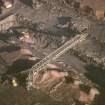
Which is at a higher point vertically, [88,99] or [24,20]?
[24,20]

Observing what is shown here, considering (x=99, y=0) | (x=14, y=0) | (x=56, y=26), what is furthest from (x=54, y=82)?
(x=14, y=0)

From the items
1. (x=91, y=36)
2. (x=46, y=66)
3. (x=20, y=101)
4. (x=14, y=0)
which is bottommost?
(x=20, y=101)

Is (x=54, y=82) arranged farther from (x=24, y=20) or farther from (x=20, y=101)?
(x=24, y=20)

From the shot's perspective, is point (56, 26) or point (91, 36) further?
point (56, 26)

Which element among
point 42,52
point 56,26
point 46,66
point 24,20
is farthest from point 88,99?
point 24,20

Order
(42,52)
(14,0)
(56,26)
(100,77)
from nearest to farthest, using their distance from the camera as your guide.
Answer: (100,77) < (42,52) < (56,26) < (14,0)

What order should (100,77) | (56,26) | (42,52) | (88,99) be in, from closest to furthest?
1. (88,99)
2. (100,77)
3. (42,52)
4. (56,26)

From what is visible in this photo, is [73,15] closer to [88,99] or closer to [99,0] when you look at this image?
[99,0]

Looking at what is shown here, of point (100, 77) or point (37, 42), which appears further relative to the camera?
point (37, 42)

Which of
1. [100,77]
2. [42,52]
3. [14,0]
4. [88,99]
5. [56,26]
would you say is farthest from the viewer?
[14,0]
